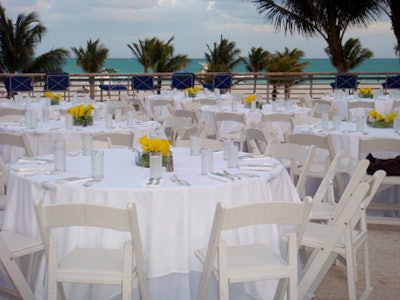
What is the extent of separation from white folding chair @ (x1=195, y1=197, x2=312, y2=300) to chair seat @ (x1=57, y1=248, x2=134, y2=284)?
1.32 feet

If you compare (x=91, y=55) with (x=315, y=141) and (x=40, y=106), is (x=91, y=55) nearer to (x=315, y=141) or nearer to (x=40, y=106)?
(x=40, y=106)

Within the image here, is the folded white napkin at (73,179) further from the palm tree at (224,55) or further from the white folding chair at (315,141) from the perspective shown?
the palm tree at (224,55)

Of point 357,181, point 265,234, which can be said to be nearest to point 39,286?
point 265,234

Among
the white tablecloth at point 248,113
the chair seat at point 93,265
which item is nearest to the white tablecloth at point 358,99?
Answer: the white tablecloth at point 248,113

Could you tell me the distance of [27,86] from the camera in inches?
550

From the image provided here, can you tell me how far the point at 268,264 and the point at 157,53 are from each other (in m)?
24.0

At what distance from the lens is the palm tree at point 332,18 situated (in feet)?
57.9

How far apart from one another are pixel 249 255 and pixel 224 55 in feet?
84.7

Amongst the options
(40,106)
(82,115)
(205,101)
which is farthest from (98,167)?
(205,101)

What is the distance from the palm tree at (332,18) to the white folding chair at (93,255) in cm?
1536

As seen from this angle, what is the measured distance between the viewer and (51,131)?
243 inches

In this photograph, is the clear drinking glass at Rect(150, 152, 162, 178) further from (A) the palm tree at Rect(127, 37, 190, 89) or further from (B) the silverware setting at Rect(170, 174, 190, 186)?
(A) the palm tree at Rect(127, 37, 190, 89)

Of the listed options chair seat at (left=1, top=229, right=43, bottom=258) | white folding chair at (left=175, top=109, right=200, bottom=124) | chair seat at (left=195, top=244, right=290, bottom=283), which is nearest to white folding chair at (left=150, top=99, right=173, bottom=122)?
white folding chair at (left=175, top=109, right=200, bottom=124)

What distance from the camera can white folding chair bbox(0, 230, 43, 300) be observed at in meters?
3.24
